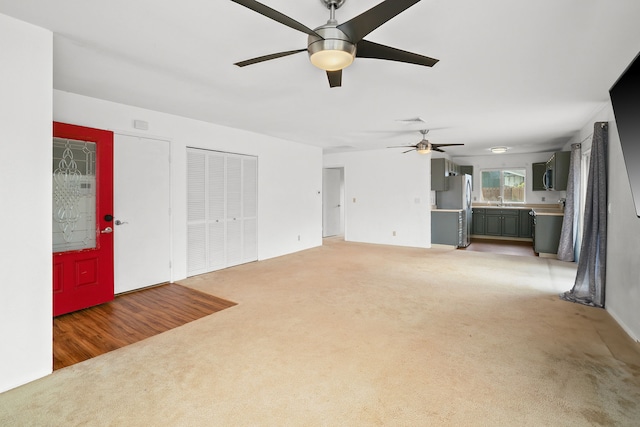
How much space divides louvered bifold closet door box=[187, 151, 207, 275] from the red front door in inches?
44.7

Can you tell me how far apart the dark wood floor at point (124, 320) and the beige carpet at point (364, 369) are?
0.58ft

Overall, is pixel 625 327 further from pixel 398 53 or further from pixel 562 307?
pixel 398 53

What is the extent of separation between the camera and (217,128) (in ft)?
16.5

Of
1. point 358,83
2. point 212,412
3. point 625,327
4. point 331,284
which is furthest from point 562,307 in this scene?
point 212,412

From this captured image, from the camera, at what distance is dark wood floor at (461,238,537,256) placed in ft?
22.4

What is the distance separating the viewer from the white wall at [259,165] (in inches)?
147

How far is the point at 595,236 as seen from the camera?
361 centimetres

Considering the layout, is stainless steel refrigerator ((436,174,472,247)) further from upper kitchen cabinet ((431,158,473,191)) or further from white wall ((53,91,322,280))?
white wall ((53,91,322,280))

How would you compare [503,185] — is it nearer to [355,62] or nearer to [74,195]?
[355,62]

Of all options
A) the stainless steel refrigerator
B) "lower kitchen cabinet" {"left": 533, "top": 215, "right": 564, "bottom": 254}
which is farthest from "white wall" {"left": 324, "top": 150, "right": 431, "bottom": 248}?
"lower kitchen cabinet" {"left": 533, "top": 215, "right": 564, "bottom": 254}

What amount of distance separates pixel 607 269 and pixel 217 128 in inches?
214

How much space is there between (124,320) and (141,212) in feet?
4.88

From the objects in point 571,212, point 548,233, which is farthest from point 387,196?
point 571,212

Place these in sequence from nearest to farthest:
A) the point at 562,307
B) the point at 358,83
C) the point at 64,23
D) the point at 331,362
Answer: the point at 64,23 < the point at 331,362 < the point at 358,83 < the point at 562,307
